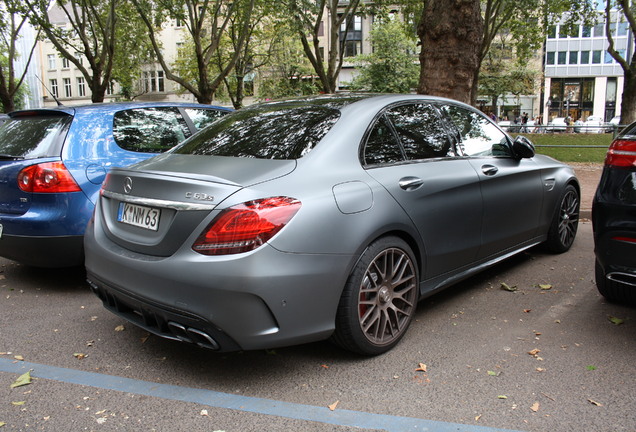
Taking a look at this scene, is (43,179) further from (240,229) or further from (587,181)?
(587,181)

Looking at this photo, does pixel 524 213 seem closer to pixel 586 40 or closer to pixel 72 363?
pixel 72 363

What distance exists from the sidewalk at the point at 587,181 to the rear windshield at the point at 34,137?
21.9 ft

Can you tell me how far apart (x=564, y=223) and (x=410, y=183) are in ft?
9.44

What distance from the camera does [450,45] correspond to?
8.12m

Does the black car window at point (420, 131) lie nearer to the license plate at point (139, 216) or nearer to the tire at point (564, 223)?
the license plate at point (139, 216)

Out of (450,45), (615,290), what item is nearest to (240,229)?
(615,290)

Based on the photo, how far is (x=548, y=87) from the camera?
61594 millimetres

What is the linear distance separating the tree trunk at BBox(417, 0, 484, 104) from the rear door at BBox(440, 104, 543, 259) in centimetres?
388

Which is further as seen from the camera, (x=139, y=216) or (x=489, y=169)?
(x=489, y=169)

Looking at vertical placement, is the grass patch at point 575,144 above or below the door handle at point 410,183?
below

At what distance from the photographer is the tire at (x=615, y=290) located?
3990 mm

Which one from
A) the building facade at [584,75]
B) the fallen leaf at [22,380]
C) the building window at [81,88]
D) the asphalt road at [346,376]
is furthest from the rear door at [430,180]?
the building window at [81,88]

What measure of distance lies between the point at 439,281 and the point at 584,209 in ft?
16.4

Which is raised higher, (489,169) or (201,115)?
(201,115)
